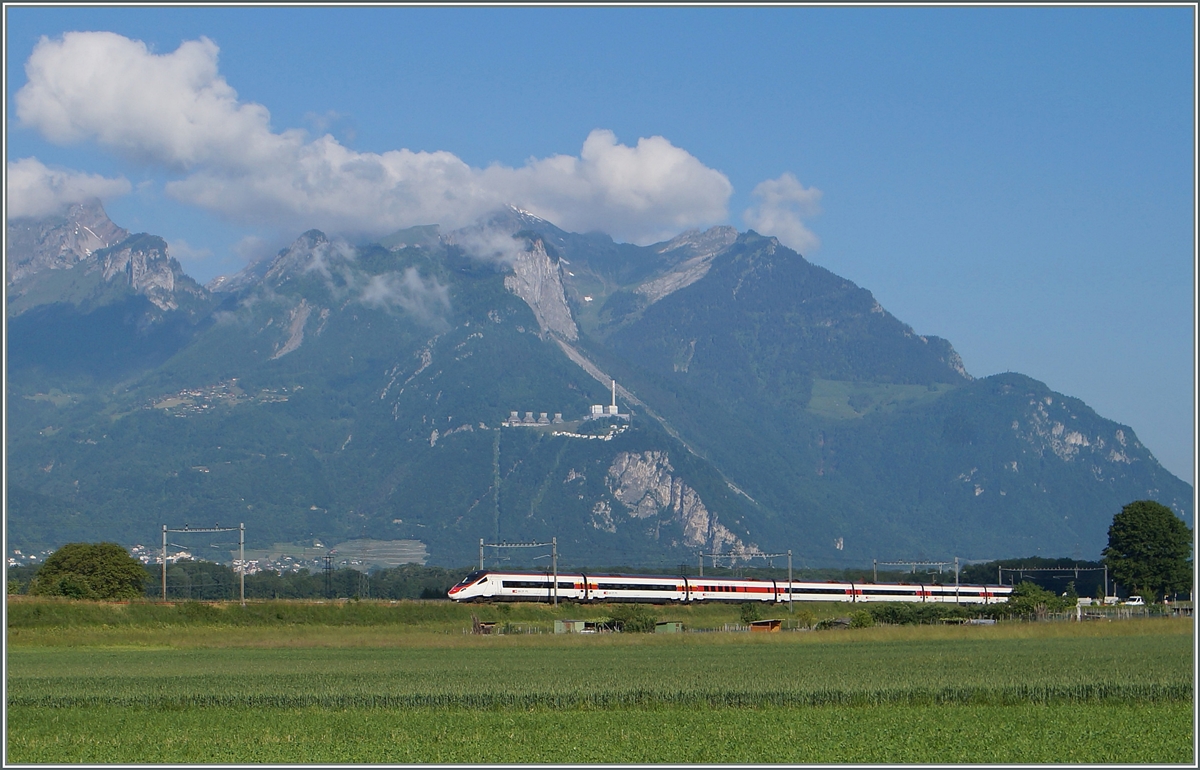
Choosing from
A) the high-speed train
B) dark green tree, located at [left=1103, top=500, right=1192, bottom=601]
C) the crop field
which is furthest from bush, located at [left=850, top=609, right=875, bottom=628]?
dark green tree, located at [left=1103, top=500, right=1192, bottom=601]

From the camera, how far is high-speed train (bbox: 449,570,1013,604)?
85.2m

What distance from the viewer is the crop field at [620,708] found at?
19.7m

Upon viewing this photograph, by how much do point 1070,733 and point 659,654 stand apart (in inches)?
1017

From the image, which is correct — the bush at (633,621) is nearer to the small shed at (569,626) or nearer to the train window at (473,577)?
the small shed at (569,626)

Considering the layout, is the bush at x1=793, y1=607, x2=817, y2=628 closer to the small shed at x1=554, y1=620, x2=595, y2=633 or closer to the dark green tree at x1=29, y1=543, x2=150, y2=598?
the small shed at x1=554, y1=620, x2=595, y2=633

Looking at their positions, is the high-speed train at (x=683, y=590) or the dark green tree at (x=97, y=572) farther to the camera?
the high-speed train at (x=683, y=590)

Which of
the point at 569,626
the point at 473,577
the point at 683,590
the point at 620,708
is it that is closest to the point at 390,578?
the point at 683,590

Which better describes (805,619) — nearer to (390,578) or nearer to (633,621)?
(633,621)

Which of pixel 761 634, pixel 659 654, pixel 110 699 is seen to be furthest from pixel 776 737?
pixel 761 634

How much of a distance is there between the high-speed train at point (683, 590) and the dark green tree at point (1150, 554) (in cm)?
976

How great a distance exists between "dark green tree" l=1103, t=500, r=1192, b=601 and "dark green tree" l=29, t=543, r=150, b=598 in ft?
246

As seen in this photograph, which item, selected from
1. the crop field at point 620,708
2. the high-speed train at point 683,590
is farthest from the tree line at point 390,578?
the crop field at point 620,708

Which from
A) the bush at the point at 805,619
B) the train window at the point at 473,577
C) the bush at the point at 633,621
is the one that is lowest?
the bush at the point at 805,619

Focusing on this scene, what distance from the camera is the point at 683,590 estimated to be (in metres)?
91.8
